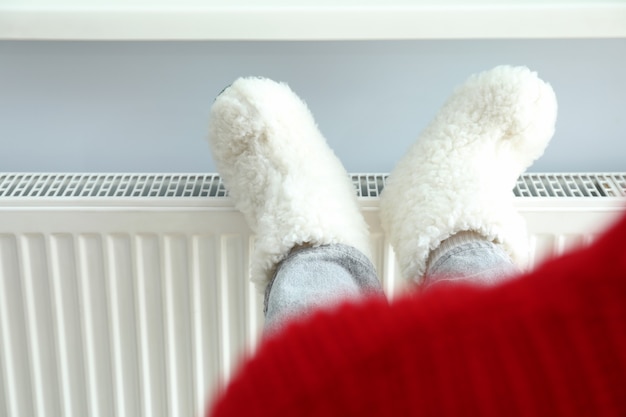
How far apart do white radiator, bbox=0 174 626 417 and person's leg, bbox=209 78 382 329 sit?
0.05 m

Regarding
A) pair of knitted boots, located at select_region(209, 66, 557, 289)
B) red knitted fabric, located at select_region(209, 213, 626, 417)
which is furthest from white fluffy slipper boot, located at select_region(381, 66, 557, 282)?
red knitted fabric, located at select_region(209, 213, 626, 417)

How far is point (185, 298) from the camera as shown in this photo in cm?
80

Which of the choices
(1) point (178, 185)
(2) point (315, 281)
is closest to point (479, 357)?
(2) point (315, 281)

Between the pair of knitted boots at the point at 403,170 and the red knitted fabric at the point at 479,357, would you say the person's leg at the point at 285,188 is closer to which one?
the pair of knitted boots at the point at 403,170

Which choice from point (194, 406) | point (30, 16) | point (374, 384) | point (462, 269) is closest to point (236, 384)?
point (374, 384)

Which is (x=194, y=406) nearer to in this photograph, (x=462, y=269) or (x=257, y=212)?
(x=257, y=212)

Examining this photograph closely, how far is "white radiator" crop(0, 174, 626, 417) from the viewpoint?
0.76 meters

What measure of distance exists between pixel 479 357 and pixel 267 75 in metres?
0.60

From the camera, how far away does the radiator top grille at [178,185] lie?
782mm

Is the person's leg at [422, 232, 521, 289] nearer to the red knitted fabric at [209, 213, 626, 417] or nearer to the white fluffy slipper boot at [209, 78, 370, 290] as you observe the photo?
the white fluffy slipper boot at [209, 78, 370, 290]

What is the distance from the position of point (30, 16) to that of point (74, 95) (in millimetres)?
130

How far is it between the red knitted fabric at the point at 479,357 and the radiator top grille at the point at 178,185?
536 mm

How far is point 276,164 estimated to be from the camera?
72 cm

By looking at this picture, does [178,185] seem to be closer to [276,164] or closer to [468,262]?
[276,164]
